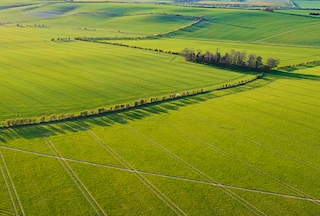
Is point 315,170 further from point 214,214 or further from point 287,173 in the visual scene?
point 214,214

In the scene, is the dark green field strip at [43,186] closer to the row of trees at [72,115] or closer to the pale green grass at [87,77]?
the row of trees at [72,115]

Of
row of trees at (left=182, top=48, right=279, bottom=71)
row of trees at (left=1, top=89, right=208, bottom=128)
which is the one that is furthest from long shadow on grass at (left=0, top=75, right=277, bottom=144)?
row of trees at (left=182, top=48, right=279, bottom=71)

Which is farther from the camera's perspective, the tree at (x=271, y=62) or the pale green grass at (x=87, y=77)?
the tree at (x=271, y=62)

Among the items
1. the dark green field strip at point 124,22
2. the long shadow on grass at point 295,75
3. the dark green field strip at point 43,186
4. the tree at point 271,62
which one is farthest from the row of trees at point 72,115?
the dark green field strip at point 124,22

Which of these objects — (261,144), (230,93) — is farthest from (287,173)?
(230,93)

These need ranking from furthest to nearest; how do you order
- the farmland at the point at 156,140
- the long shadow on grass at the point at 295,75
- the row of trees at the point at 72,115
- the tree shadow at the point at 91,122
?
the long shadow on grass at the point at 295,75, the row of trees at the point at 72,115, the tree shadow at the point at 91,122, the farmland at the point at 156,140
